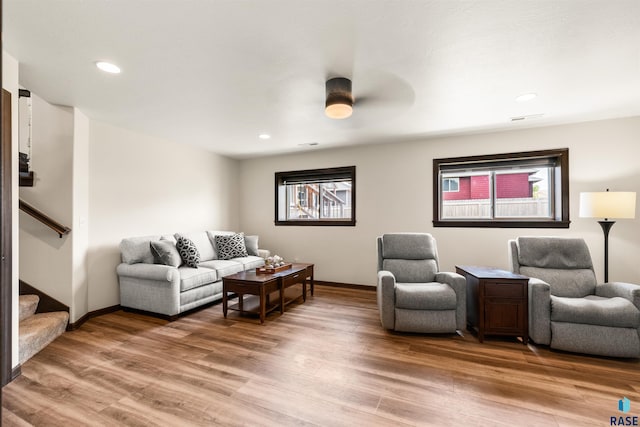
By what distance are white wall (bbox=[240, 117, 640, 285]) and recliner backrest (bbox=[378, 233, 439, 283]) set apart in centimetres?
99

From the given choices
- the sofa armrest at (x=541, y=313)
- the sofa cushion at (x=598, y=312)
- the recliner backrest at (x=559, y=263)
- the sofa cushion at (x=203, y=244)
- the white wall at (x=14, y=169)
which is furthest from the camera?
the sofa cushion at (x=203, y=244)

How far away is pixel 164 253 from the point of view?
3955 mm

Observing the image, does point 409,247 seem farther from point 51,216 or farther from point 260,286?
point 51,216

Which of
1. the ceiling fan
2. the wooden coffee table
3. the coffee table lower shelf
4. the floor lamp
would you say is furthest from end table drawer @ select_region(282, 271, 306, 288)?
the floor lamp

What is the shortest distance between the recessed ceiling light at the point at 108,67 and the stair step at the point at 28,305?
242cm

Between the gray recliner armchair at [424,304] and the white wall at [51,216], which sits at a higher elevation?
the white wall at [51,216]

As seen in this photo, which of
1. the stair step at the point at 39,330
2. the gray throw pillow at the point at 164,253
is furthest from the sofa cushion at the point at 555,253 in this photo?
the stair step at the point at 39,330

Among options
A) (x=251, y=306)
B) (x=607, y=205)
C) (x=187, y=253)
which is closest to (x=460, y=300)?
(x=607, y=205)

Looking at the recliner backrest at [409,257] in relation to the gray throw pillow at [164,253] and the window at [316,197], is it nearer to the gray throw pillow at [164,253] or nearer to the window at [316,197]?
the window at [316,197]

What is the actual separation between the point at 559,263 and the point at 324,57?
3179 millimetres

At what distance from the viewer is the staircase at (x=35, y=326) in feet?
9.16

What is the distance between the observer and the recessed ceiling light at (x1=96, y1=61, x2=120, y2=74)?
262 centimetres

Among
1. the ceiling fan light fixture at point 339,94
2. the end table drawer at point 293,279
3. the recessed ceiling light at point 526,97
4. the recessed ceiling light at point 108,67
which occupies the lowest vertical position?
the end table drawer at point 293,279

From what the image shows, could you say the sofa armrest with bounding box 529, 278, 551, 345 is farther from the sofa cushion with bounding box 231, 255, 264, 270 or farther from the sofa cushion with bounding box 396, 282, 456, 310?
the sofa cushion with bounding box 231, 255, 264, 270
